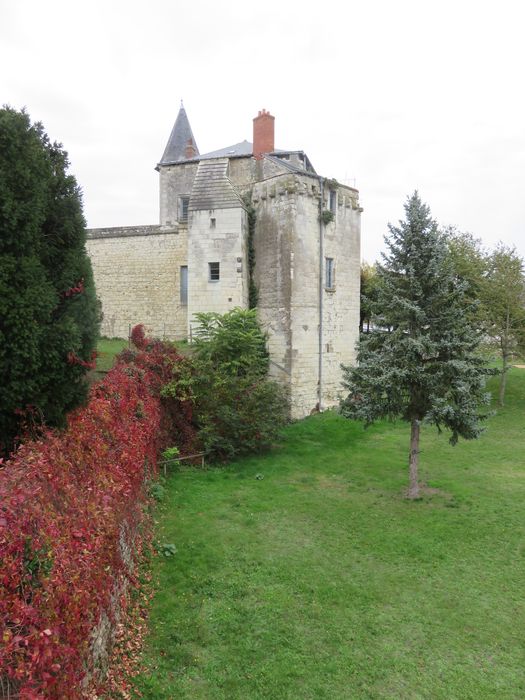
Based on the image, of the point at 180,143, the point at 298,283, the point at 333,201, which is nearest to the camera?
the point at 298,283

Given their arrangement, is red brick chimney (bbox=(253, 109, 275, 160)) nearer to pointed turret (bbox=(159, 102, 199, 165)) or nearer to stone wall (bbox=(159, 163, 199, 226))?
stone wall (bbox=(159, 163, 199, 226))

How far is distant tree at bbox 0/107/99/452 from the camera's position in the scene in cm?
634

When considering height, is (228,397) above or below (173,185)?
below

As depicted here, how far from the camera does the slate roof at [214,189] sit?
19391 millimetres

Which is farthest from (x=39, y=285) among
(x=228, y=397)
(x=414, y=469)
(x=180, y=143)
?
(x=180, y=143)

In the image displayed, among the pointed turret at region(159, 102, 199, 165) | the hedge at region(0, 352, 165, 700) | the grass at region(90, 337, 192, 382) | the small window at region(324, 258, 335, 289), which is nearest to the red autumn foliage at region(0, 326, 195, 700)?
the hedge at region(0, 352, 165, 700)

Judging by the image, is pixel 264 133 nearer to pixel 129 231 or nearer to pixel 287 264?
pixel 287 264

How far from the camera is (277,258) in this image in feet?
63.0

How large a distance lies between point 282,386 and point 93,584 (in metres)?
14.1

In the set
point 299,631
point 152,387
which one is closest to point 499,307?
point 152,387

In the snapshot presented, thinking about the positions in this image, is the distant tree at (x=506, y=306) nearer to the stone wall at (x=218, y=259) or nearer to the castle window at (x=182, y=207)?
the stone wall at (x=218, y=259)

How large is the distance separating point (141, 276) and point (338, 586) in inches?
717

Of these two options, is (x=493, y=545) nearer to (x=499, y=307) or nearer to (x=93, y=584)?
(x=93, y=584)

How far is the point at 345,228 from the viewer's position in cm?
2106
